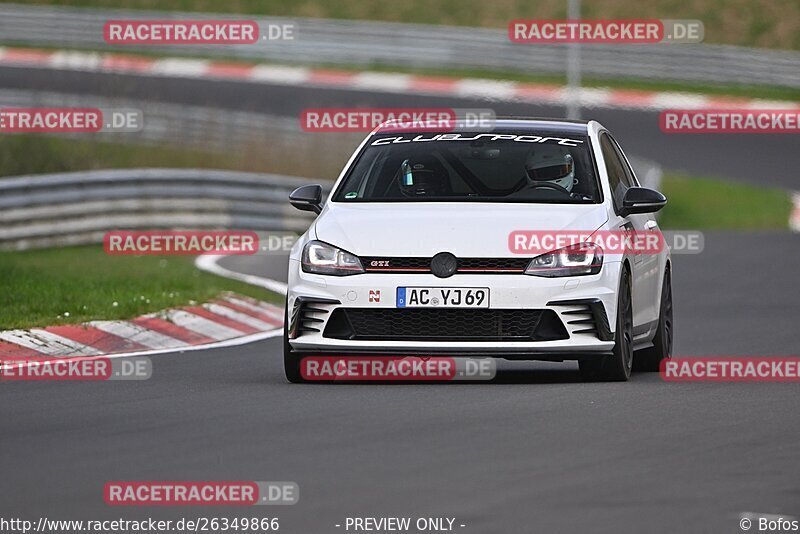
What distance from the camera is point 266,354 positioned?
12.8 meters

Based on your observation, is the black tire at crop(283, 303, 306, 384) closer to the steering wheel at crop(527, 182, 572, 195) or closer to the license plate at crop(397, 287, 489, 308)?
the license plate at crop(397, 287, 489, 308)

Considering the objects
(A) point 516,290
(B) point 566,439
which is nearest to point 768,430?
(B) point 566,439

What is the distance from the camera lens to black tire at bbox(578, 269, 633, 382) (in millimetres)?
10688

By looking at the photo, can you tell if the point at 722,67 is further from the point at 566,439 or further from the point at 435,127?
the point at 566,439

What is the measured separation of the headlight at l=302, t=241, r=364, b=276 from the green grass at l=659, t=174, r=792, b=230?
17784mm

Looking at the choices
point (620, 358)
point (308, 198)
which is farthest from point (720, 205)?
point (620, 358)

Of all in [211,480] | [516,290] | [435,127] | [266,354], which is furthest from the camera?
[266,354]

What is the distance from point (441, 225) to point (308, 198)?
108cm

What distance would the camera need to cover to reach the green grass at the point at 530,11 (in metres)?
46.6

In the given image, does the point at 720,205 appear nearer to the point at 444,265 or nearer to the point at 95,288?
the point at 95,288

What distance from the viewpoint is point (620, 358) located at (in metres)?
10.7

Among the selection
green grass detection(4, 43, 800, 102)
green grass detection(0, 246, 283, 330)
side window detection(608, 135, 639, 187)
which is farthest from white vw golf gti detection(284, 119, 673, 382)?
green grass detection(4, 43, 800, 102)

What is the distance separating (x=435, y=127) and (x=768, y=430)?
388 cm

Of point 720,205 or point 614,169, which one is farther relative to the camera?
point 720,205
